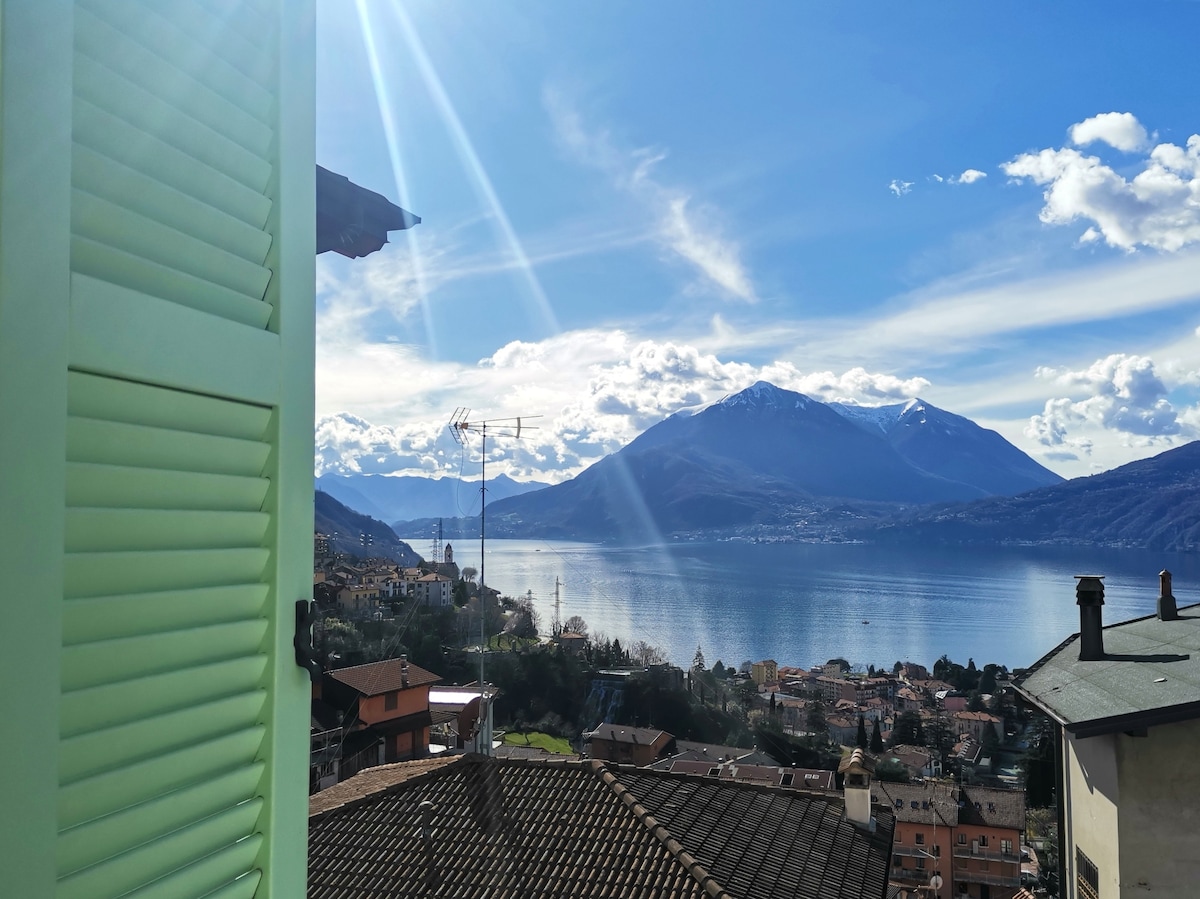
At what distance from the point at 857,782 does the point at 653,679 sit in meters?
21.9

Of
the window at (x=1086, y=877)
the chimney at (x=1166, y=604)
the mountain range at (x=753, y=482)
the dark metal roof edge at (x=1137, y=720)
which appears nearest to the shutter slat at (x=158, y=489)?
the dark metal roof edge at (x=1137, y=720)

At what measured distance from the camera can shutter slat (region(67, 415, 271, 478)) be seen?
653mm

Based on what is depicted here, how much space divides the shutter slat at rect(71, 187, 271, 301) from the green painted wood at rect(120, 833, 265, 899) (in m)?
0.51

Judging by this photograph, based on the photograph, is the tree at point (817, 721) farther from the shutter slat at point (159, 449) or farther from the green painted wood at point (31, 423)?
the green painted wood at point (31, 423)

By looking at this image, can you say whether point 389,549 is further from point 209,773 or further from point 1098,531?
point 1098,531

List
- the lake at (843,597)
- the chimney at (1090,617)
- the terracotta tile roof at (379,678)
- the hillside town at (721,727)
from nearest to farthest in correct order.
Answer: the chimney at (1090,617), the terracotta tile roof at (379,678), the hillside town at (721,727), the lake at (843,597)

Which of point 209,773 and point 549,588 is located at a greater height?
point 209,773

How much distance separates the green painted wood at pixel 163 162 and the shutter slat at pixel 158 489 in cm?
27

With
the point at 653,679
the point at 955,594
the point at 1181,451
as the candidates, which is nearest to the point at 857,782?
the point at 653,679

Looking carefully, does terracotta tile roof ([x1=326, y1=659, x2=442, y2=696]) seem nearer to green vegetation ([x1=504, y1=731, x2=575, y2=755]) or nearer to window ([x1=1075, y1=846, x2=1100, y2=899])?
green vegetation ([x1=504, y1=731, x2=575, y2=755])

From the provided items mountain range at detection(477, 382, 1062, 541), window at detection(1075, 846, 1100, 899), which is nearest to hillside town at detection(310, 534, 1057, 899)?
window at detection(1075, 846, 1100, 899)

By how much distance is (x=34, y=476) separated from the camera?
0.57 metres

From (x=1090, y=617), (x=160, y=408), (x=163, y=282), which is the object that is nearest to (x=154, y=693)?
(x=160, y=408)

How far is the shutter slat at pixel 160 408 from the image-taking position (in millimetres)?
654
